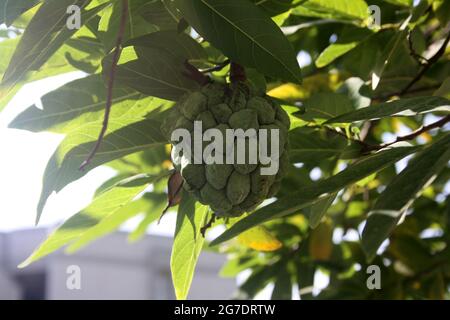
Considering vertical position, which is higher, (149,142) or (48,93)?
(48,93)

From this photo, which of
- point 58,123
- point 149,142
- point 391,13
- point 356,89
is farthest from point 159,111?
point 391,13

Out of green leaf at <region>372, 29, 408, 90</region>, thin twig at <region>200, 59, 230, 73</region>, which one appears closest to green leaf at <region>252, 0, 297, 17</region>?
thin twig at <region>200, 59, 230, 73</region>

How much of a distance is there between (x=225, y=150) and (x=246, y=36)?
0.20 meters

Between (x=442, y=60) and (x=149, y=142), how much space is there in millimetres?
1167

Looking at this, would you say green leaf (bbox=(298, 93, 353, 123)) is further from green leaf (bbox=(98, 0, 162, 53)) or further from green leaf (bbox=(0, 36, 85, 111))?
green leaf (bbox=(0, 36, 85, 111))

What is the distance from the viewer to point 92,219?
143 centimetres

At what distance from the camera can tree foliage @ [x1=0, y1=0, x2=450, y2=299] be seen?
3.44 ft

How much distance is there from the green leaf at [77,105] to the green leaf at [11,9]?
26 centimetres

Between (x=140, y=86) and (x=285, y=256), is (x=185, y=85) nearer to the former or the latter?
(x=140, y=86)

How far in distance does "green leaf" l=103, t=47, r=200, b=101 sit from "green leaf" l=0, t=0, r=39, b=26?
16cm

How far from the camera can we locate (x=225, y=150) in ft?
3.48

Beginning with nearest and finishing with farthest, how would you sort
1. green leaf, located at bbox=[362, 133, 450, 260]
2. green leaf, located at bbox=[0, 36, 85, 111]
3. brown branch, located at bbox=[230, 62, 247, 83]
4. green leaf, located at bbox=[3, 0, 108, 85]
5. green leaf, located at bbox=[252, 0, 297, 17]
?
green leaf, located at bbox=[362, 133, 450, 260] < green leaf, located at bbox=[3, 0, 108, 85] < brown branch, located at bbox=[230, 62, 247, 83] < green leaf, located at bbox=[252, 0, 297, 17] < green leaf, located at bbox=[0, 36, 85, 111]

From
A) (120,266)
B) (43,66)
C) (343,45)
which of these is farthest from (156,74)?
(120,266)

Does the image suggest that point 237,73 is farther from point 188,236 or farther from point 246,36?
point 188,236
